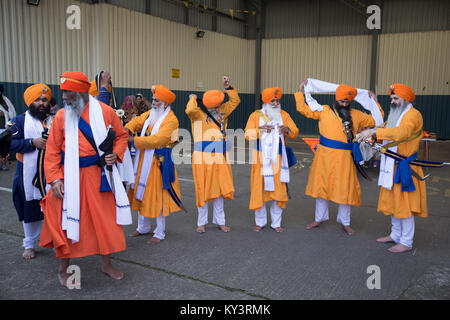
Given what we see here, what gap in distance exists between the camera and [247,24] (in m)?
17.8

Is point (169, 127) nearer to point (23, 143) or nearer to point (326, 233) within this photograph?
point (23, 143)

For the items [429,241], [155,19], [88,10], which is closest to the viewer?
[429,241]

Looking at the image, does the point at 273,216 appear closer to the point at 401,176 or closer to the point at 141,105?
the point at 401,176

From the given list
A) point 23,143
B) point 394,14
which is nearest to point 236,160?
point 23,143

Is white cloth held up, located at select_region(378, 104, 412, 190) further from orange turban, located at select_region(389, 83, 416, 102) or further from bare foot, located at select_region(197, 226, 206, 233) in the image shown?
bare foot, located at select_region(197, 226, 206, 233)

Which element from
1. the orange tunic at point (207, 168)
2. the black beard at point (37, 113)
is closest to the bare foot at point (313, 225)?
the orange tunic at point (207, 168)

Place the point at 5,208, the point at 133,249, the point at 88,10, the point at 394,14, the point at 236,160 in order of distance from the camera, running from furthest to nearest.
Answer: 1. the point at 394,14
2. the point at 88,10
3. the point at 236,160
4. the point at 5,208
5. the point at 133,249

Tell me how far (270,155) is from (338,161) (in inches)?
32.7

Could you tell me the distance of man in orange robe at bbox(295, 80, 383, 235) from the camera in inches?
196

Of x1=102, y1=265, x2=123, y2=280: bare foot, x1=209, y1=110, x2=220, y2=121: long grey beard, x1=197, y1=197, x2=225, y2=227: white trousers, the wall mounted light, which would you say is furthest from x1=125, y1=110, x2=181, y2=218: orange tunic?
the wall mounted light

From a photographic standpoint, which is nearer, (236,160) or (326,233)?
(326,233)

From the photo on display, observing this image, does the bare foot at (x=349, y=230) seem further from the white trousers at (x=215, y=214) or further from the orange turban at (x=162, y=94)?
the orange turban at (x=162, y=94)

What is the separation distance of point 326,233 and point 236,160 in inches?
232

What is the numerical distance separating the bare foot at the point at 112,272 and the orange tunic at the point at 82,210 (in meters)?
0.32
